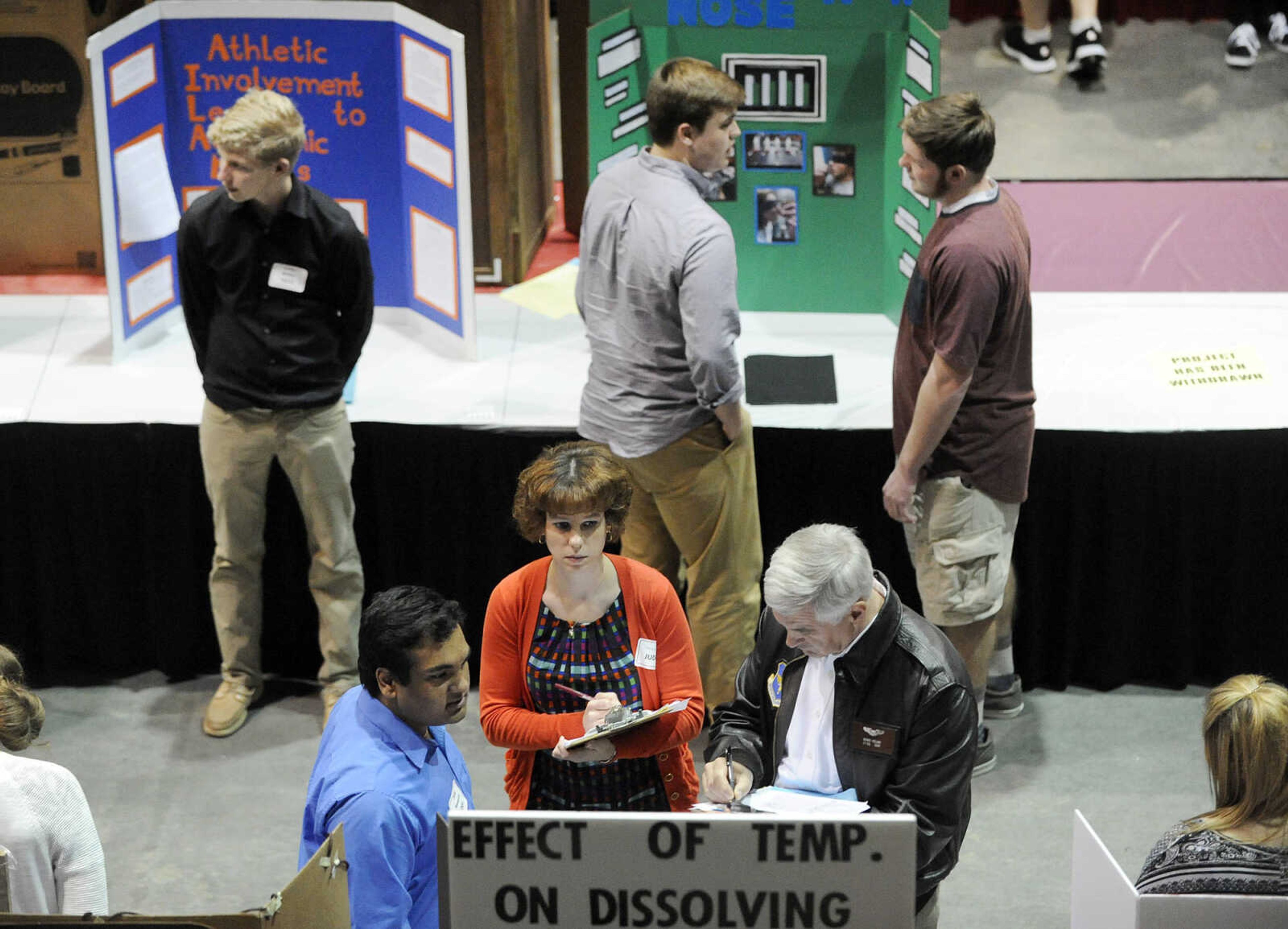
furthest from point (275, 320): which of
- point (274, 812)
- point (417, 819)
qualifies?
point (417, 819)

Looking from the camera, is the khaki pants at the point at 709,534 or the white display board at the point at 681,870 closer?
the white display board at the point at 681,870

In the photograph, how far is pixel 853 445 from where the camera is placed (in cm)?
428

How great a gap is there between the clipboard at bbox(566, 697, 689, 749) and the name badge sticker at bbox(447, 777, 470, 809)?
22 centimetres

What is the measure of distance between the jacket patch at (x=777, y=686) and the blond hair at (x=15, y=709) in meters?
1.17

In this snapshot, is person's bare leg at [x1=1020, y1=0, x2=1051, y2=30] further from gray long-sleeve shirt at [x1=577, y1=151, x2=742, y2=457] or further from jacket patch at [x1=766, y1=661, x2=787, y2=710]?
jacket patch at [x1=766, y1=661, x2=787, y2=710]

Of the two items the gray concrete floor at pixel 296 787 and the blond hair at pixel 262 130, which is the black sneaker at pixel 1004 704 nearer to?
the gray concrete floor at pixel 296 787

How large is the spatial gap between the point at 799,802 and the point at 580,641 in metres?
0.60

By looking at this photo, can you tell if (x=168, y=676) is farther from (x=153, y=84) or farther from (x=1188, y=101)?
(x=1188, y=101)

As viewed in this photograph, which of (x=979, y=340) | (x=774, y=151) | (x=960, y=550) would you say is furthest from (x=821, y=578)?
(x=774, y=151)

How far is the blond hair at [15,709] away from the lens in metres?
2.46

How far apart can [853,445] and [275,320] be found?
155 cm

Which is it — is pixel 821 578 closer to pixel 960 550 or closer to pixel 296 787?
pixel 960 550

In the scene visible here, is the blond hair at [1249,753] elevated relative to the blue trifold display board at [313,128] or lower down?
lower down

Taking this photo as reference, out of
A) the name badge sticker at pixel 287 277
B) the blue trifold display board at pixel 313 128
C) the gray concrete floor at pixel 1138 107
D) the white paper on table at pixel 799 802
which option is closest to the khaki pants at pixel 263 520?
the name badge sticker at pixel 287 277
